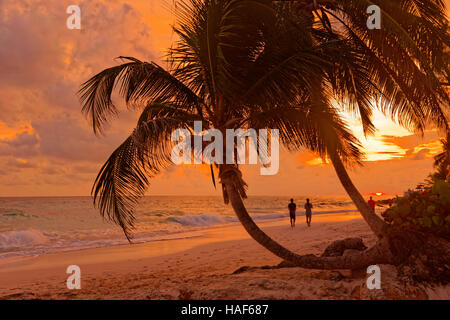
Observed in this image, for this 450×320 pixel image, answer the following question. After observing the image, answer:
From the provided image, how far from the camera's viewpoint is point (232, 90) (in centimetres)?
654

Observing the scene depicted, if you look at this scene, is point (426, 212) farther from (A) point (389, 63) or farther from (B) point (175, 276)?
(B) point (175, 276)

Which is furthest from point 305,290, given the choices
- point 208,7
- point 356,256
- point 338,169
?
point 208,7

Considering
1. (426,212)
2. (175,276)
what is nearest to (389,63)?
(426,212)

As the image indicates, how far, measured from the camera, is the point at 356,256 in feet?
21.8

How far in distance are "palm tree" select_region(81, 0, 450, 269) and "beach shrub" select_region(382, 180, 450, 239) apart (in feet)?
1.82

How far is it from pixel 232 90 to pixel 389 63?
4015 mm

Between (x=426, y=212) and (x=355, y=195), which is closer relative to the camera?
(x=426, y=212)

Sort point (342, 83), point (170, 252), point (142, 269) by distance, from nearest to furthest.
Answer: point (342, 83) < point (142, 269) < point (170, 252)

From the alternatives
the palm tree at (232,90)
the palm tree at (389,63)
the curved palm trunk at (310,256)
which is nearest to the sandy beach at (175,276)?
the curved palm trunk at (310,256)

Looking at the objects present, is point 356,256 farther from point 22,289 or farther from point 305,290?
point 22,289

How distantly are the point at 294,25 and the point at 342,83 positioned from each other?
2.19 metres

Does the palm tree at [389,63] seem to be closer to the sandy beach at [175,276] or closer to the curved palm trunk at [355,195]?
the curved palm trunk at [355,195]

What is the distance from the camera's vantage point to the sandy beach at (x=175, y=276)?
5892mm

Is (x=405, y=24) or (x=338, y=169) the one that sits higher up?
(x=405, y=24)
